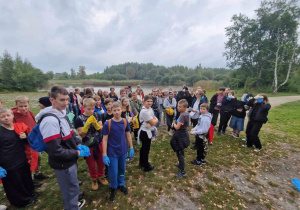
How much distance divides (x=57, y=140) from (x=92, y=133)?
4.19 feet

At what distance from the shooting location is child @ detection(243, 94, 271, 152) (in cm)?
495

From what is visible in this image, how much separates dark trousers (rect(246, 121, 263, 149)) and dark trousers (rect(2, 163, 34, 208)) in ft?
23.6

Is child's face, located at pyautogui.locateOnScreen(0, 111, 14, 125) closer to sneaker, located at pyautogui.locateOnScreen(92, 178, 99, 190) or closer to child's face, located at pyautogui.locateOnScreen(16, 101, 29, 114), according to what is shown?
child's face, located at pyautogui.locateOnScreen(16, 101, 29, 114)

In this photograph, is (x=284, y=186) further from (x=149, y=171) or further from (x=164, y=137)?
(x=164, y=137)

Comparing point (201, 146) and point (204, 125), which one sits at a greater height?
point (204, 125)

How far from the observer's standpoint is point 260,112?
4.98 metres

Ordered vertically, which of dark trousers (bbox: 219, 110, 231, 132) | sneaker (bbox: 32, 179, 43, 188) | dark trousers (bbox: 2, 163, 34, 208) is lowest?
sneaker (bbox: 32, 179, 43, 188)

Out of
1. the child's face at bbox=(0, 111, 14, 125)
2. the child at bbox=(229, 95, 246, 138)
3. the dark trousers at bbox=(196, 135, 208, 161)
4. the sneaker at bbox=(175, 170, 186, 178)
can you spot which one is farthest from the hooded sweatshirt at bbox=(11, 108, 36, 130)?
the child at bbox=(229, 95, 246, 138)

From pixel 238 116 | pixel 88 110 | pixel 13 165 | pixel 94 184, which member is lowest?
pixel 94 184

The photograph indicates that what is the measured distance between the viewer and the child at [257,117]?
4.95 m

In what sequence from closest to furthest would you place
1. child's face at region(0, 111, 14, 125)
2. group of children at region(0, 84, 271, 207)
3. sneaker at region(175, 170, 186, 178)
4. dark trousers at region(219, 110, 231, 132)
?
child's face at region(0, 111, 14, 125)
group of children at region(0, 84, 271, 207)
sneaker at region(175, 170, 186, 178)
dark trousers at region(219, 110, 231, 132)

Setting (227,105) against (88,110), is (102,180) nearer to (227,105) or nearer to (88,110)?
(88,110)

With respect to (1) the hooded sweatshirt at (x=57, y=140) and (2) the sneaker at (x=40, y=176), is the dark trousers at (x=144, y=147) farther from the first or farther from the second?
(2) the sneaker at (x=40, y=176)

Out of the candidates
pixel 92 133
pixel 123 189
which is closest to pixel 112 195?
pixel 123 189
